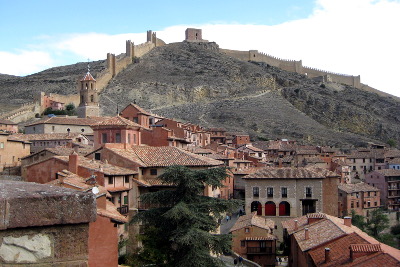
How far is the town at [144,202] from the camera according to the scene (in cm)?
452

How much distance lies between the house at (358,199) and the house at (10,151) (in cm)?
3509

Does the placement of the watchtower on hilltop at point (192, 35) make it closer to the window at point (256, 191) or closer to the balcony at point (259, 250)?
the window at point (256, 191)

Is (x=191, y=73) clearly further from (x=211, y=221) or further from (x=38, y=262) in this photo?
(x=38, y=262)

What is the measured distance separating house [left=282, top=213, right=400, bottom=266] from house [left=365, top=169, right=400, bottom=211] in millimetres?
41856

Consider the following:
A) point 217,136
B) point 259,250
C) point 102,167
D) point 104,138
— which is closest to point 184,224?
point 102,167

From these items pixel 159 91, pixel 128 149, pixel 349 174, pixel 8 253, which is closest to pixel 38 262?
pixel 8 253

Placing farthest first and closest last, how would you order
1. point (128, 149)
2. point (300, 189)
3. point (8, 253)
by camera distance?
point (300, 189) → point (128, 149) → point (8, 253)

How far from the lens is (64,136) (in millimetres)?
57500

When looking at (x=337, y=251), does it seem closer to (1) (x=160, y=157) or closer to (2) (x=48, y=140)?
(1) (x=160, y=157)

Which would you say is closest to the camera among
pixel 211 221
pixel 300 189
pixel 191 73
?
pixel 211 221

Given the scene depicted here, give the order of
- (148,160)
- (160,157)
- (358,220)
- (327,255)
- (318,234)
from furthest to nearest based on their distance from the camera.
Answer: (358,220) < (160,157) < (148,160) < (318,234) < (327,255)

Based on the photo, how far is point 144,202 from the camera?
2420 cm

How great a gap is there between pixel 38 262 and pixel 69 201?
612mm

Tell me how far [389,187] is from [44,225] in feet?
238
